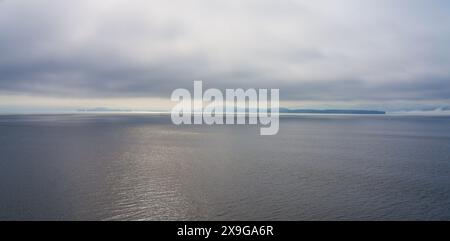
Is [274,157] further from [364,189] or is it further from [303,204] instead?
[303,204]

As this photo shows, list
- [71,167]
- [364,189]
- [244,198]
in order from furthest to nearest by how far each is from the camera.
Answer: [71,167]
[364,189]
[244,198]

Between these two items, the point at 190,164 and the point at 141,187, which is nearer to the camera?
the point at 141,187
